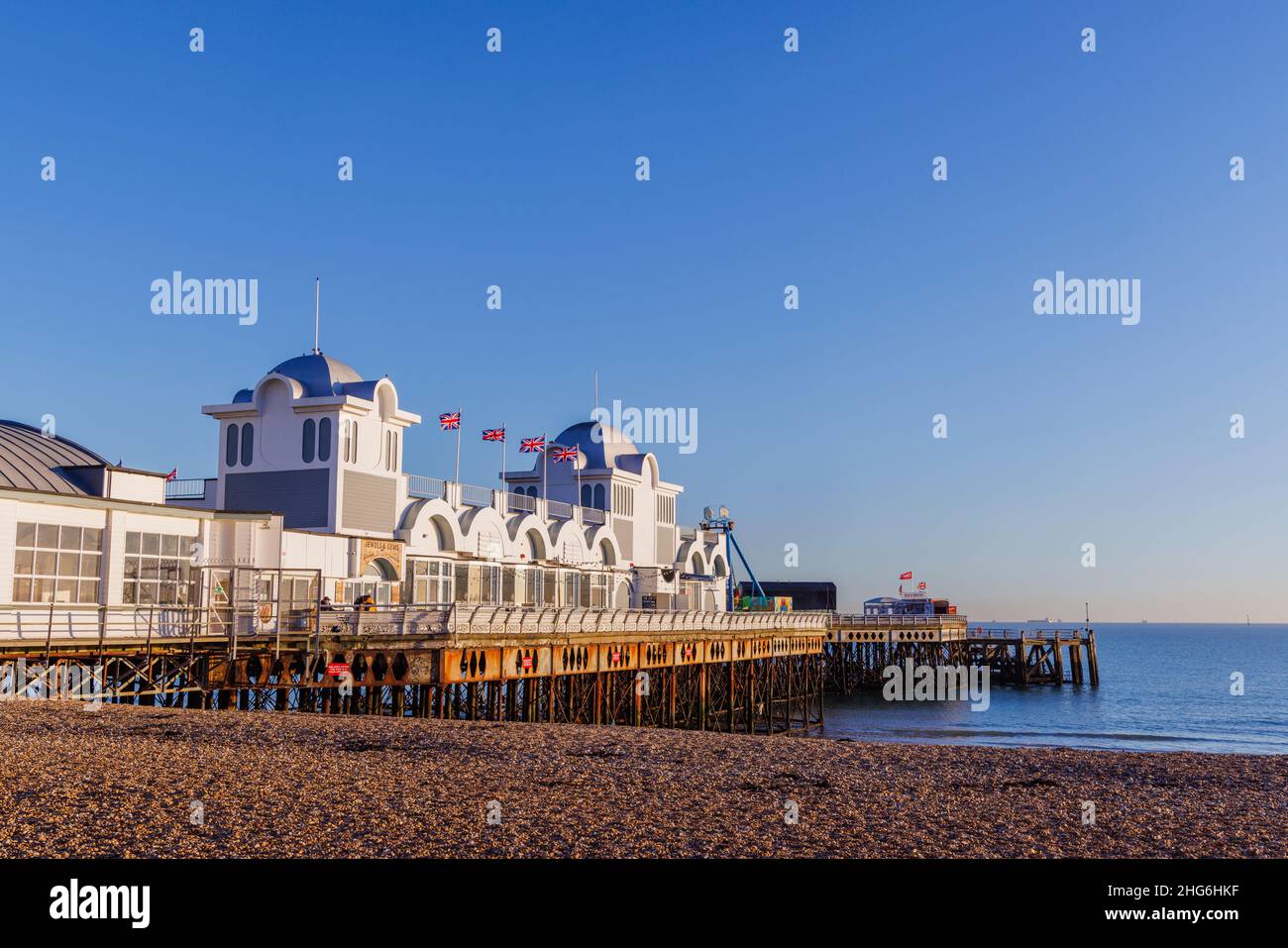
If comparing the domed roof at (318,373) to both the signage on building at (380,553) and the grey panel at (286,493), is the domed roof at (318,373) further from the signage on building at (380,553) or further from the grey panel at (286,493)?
the signage on building at (380,553)

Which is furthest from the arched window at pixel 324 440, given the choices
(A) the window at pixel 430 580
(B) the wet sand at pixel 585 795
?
(B) the wet sand at pixel 585 795

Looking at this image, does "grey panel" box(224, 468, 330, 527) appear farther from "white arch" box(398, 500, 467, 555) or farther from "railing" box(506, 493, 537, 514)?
"railing" box(506, 493, 537, 514)

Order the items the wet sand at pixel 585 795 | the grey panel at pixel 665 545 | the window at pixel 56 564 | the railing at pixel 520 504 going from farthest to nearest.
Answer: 1. the grey panel at pixel 665 545
2. the railing at pixel 520 504
3. the window at pixel 56 564
4. the wet sand at pixel 585 795

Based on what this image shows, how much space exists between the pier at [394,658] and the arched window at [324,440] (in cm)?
801

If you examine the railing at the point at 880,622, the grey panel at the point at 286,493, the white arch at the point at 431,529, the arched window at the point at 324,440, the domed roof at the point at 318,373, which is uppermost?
the domed roof at the point at 318,373

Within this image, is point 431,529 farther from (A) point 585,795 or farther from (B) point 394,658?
(A) point 585,795

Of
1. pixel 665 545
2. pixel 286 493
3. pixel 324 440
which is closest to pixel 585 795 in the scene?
pixel 324 440

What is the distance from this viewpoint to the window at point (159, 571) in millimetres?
25000

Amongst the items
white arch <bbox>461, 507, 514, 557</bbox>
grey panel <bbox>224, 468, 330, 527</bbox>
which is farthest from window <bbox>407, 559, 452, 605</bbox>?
grey panel <bbox>224, 468, 330, 527</bbox>

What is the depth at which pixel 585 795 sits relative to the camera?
37.9 ft

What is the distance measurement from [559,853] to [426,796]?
289cm
